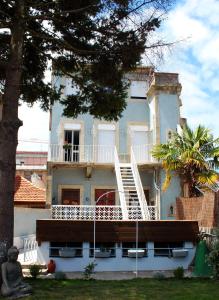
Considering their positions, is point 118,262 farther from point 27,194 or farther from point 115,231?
point 27,194

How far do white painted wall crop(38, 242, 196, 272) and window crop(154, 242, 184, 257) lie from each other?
5.0 inches

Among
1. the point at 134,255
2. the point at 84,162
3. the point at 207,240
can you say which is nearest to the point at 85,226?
the point at 134,255

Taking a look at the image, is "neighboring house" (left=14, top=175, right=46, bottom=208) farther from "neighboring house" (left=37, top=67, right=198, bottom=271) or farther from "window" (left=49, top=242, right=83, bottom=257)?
"window" (left=49, top=242, right=83, bottom=257)

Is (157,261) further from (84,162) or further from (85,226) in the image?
(84,162)

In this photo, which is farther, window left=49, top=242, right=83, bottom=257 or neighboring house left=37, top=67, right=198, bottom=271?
neighboring house left=37, top=67, right=198, bottom=271

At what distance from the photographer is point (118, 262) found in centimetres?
1395

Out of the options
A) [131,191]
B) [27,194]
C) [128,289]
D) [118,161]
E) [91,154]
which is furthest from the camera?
[91,154]

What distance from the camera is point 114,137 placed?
25781mm

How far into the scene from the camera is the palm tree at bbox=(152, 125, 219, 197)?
794 inches

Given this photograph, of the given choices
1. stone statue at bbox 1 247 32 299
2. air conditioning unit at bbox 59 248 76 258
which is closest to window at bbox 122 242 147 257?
air conditioning unit at bbox 59 248 76 258

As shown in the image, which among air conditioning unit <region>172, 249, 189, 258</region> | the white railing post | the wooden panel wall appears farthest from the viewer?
Answer: the white railing post

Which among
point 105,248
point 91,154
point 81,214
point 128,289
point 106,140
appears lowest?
point 128,289

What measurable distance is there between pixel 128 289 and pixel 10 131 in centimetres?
417

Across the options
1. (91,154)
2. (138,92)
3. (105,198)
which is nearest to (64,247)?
(105,198)
